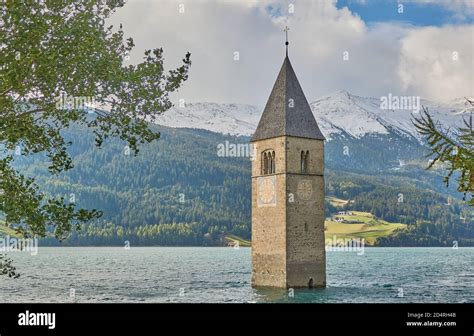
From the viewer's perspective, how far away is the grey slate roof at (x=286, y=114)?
5019 centimetres

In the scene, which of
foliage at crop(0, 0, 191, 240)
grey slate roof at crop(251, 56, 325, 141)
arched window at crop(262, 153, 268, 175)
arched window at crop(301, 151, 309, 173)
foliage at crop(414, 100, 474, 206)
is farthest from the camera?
arched window at crop(262, 153, 268, 175)

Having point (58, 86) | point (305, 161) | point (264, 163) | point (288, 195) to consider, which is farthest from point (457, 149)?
point (264, 163)

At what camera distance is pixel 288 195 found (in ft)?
160

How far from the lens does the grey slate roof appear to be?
165ft

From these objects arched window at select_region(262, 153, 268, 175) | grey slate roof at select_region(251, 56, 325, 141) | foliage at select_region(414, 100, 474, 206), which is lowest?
foliage at select_region(414, 100, 474, 206)

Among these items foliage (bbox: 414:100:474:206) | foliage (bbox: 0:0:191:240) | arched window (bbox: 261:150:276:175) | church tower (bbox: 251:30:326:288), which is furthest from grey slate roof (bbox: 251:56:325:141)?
foliage (bbox: 414:100:474:206)

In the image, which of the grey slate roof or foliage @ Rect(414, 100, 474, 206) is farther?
the grey slate roof

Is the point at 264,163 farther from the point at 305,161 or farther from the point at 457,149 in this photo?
the point at 457,149

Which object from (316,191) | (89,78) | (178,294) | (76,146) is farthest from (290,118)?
(76,146)

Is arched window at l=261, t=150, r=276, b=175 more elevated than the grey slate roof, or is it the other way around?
the grey slate roof

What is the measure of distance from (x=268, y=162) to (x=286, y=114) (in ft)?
11.3

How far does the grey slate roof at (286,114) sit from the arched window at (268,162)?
1.15 m

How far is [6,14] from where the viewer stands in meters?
21.3

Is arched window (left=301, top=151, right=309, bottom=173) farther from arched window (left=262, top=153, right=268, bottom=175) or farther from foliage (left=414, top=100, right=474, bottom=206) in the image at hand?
foliage (left=414, top=100, right=474, bottom=206)
